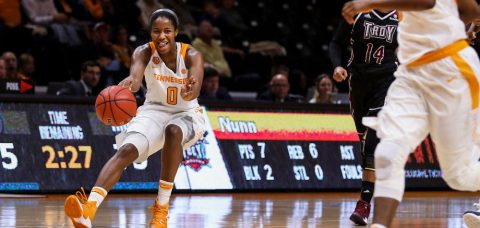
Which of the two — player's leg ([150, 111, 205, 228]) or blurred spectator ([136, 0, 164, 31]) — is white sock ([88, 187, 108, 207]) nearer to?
player's leg ([150, 111, 205, 228])

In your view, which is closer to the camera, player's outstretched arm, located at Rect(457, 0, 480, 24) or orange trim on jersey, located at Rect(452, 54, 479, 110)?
orange trim on jersey, located at Rect(452, 54, 479, 110)

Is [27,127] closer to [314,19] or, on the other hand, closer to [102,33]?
[102,33]

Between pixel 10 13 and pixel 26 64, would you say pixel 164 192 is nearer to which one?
pixel 26 64

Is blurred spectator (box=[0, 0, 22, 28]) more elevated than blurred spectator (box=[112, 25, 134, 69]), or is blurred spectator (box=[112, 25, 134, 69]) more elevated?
blurred spectator (box=[0, 0, 22, 28])

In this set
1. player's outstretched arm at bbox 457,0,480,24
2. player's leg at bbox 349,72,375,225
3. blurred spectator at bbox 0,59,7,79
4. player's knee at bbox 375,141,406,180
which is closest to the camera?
player's knee at bbox 375,141,406,180

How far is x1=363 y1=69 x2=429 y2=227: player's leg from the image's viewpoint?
5.78 metres

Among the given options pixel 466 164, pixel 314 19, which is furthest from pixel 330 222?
pixel 314 19

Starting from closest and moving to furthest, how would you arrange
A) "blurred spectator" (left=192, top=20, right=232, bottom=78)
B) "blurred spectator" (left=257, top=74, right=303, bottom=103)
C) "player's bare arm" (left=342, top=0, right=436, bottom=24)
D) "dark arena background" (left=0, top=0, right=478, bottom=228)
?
"player's bare arm" (left=342, top=0, right=436, bottom=24) < "dark arena background" (left=0, top=0, right=478, bottom=228) < "blurred spectator" (left=257, top=74, right=303, bottom=103) < "blurred spectator" (left=192, top=20, right=232, bottom=78)

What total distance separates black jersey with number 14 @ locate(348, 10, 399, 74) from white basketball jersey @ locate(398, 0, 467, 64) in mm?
2999

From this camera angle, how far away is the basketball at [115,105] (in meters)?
7.98

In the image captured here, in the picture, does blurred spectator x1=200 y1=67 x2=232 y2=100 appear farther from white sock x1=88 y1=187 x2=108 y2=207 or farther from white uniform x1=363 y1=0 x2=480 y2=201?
white uniform x1=363 y1=0 x2=480 y2=201

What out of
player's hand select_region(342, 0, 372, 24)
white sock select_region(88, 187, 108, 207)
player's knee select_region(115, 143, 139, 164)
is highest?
player's hand select_region(342, 0, 372, 24)

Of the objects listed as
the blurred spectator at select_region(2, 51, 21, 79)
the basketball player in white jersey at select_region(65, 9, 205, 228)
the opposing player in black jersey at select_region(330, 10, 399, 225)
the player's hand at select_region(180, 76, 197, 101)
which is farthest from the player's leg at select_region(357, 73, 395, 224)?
the blurred spectator at select_region(2, 51, 21, 79)

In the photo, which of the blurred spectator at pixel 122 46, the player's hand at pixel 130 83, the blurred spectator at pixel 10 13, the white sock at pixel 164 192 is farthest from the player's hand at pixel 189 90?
the blurred spectator at pixel 10 13
